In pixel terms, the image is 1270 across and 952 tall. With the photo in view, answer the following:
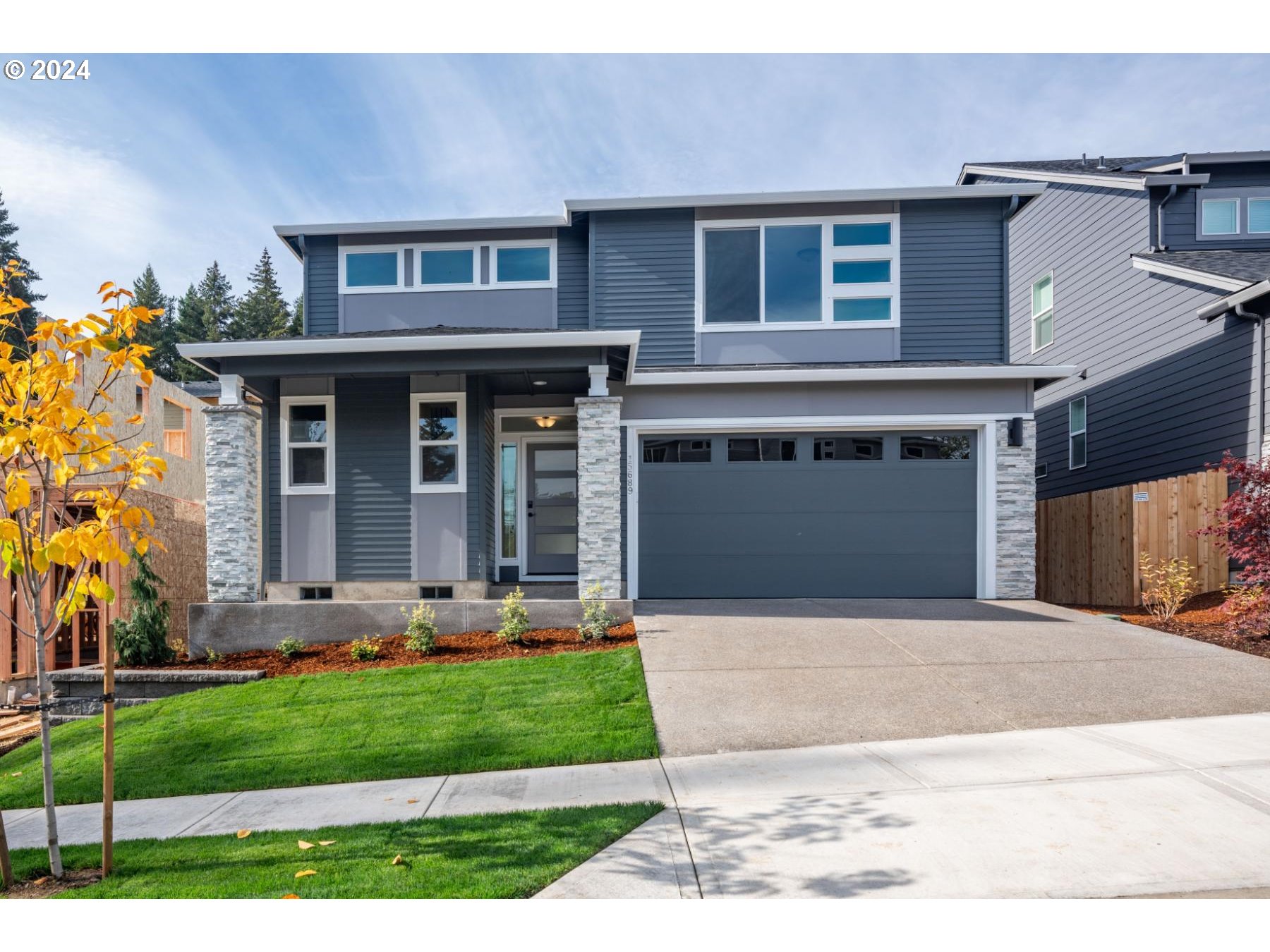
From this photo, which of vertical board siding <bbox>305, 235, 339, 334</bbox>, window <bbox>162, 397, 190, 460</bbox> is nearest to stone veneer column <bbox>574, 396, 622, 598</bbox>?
vertical board siding <bbox>305, 235, 339, 334</bbox>

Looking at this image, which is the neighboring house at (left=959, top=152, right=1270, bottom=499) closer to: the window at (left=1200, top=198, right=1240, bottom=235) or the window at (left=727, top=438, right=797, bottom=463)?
the window at (left=1200, top=198, right=1240, bottom=235)

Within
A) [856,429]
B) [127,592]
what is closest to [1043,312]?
[856,429]

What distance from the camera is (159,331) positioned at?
4962 cm

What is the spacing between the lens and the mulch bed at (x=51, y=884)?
3.86m

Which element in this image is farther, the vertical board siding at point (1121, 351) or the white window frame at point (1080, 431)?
the white window frame at point (1080, 431)

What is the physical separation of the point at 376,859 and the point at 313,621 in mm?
5902

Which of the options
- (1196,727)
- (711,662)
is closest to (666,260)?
(711,662)

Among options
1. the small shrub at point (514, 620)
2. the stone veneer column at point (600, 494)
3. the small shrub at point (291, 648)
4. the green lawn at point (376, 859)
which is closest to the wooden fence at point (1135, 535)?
the stone veneer column at point (600, 494)

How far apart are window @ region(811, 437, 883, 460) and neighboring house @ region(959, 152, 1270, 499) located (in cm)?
408

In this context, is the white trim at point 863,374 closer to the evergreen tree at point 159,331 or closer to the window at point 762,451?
the window at point 762,451

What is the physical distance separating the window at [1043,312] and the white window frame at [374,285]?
490 inches

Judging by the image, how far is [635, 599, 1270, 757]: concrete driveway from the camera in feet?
19.4

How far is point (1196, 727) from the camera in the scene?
559 cm

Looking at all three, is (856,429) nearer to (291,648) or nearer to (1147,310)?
(1147,310)
